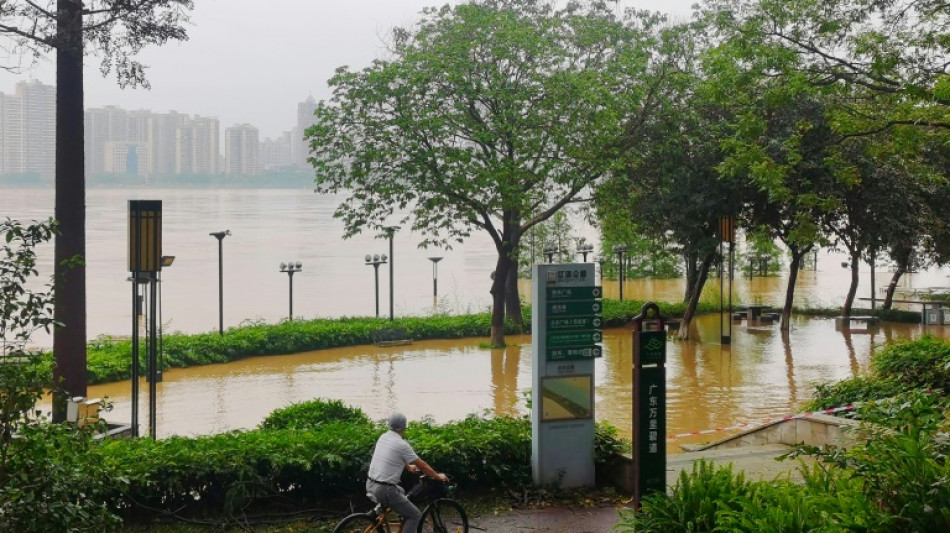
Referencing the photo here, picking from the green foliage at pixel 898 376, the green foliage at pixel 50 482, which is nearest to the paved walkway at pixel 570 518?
the green foliage at pixel 898 376

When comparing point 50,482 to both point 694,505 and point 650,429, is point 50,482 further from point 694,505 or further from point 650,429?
point 650,429

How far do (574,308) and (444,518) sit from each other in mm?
2790

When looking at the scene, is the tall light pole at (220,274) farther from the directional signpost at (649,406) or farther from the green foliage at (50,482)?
the green foliage at (50,482)

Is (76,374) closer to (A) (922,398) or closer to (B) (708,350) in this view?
(A) (922,398)

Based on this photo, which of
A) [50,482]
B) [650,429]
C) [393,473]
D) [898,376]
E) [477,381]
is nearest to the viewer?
[50,482]

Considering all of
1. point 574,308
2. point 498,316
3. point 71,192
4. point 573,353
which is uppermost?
point 71,192

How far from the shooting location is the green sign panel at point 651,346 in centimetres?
818

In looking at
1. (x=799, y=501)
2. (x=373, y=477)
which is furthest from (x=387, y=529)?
(x=799, y=501)

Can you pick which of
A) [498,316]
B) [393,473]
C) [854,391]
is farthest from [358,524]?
[498,316]

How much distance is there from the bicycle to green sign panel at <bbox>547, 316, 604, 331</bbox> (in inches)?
88.8

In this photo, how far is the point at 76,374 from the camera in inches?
568

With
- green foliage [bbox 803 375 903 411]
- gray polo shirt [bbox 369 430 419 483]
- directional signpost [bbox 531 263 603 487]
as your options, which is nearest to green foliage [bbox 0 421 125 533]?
gray polo shirt [bbox 369 430 419 483]

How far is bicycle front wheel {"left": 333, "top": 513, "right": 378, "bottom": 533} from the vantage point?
7598 mm

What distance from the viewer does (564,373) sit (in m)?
10.1
